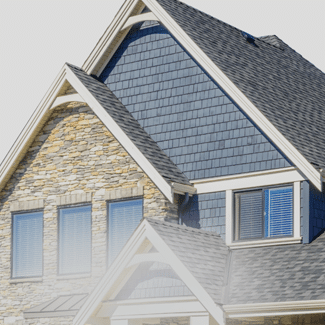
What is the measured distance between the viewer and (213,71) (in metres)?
20.1

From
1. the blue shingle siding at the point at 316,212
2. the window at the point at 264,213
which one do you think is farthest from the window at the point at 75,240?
the blue shingle siding at the point at 316,212

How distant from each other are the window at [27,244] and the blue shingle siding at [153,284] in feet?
13.6

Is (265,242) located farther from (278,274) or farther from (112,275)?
(112,275)

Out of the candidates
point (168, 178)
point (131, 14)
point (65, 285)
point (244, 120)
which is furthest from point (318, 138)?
Result: point (65, 285)

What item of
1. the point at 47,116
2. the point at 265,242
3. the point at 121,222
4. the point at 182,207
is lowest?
the point at 265,242

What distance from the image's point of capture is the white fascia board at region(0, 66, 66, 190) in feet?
69.4

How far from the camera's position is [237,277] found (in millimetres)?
17609

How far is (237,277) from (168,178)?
10.2 ft

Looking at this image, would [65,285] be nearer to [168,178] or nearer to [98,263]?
[98,263]

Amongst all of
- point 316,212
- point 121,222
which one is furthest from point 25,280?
point 316,212

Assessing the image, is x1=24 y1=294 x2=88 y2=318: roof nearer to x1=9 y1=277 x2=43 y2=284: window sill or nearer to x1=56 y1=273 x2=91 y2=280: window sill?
x1=56 y1=273 x2=91 y2=280: window sill

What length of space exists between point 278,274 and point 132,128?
5899mm

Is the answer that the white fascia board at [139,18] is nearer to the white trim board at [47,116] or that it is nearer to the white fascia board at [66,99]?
the white trim board at [47,116]

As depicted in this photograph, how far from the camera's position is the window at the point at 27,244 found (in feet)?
69.6
